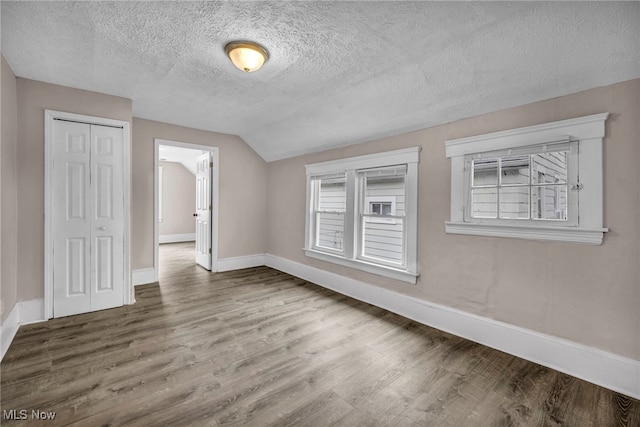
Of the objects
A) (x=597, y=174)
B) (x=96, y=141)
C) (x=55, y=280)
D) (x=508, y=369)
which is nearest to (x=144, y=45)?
(x=96, y=141)

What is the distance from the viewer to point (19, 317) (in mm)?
2775

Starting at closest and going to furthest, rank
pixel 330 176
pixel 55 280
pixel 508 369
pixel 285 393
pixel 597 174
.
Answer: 1. pixel 285 393
2. pixel 597 174
3. pixel 508 369
4. pixel 55 280
5. pixel 330 176

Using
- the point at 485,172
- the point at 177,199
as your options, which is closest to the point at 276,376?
the point at 485,172

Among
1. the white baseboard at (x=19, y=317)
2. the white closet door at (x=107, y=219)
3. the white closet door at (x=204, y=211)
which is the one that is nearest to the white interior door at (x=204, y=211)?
the white closet door at (x=204, y=211)

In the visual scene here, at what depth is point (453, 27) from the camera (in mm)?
1876

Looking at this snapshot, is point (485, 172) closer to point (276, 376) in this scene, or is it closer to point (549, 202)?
point (549, 202)

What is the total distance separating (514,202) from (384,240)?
150 centimetres

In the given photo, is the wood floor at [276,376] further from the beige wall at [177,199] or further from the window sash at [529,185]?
the beige wall at [177,199]

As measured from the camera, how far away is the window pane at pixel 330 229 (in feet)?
14.1

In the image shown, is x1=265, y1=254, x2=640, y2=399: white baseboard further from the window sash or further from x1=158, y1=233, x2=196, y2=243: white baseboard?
x1=158, y1=233, x2=196, y2=243: white baseboard

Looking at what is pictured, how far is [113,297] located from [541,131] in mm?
4694

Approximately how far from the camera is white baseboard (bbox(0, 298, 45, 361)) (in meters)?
2.35

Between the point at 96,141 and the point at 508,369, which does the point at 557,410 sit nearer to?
the point at 508,369

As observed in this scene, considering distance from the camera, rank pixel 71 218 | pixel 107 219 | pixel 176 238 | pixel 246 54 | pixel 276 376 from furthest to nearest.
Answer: pixel 176 238 → pixel 107 219 → pixel 71 218 → pixel 246 54 → pixel 276 376
